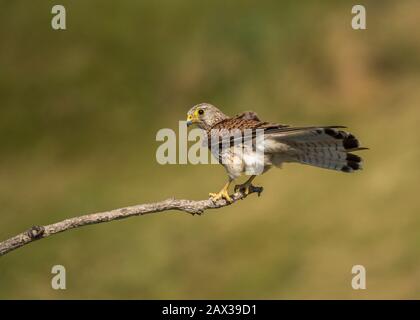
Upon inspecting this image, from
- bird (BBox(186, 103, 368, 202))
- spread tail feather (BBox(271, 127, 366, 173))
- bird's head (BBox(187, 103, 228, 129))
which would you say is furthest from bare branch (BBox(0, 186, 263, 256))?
bird's head (BBox(187, 103, 228, 129))

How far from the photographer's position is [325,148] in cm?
539

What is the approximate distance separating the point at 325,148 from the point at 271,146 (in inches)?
16.8

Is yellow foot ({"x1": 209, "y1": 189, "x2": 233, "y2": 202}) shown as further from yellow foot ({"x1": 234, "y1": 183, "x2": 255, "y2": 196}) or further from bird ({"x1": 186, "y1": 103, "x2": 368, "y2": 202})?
yellow foot ({"x1": 234, "y1": 183, "x2": 255, "y2": 196})

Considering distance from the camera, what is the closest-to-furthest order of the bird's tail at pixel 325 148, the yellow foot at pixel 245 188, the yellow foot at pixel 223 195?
the bird's tail at pixel 325 148 → the yellow foot at pixel 223 195 → the yellow foot at pixel 245 188

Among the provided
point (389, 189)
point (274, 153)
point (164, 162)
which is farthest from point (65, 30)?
point (274, 153)

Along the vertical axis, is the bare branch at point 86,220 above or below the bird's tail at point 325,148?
below

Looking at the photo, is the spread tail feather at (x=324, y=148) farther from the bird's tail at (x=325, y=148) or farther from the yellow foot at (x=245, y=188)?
the yellow foot at (x=245, y=188)

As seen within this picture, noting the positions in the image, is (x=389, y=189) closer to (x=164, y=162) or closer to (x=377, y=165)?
(x=377, y=165)

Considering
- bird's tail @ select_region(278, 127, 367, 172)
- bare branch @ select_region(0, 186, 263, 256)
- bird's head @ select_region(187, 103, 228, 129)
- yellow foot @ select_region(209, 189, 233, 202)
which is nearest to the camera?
bare branch @ select_region(0, 186, 263, 256)

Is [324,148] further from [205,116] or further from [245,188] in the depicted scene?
[205,116]

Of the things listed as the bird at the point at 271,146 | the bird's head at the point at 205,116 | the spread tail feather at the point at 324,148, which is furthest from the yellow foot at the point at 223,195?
the bird's head at the point at 205,116

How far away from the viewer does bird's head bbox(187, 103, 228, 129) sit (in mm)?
6371

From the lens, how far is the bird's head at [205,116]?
637 centimetres

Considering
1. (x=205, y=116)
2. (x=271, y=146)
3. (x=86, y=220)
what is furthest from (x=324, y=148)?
(x=86, y=220)
